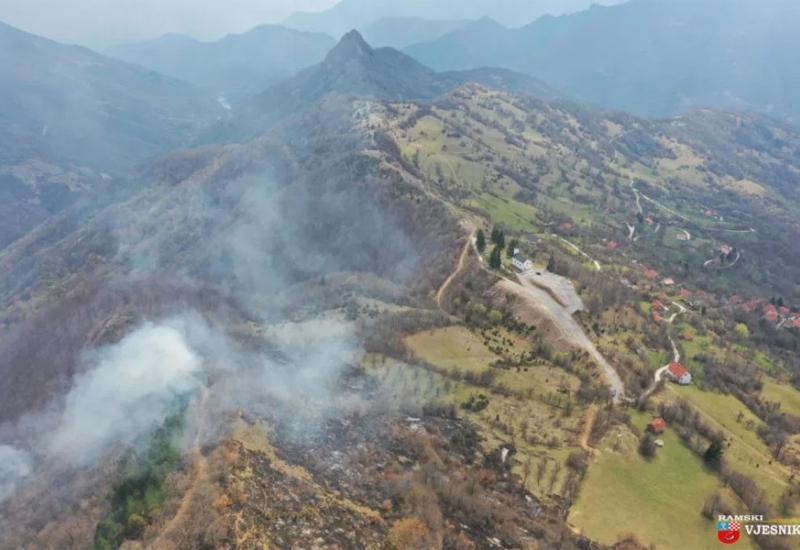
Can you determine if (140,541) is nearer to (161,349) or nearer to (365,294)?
(161,349)

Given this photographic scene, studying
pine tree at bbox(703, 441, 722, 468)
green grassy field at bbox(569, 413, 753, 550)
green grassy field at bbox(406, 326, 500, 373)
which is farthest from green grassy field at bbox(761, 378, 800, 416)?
green grassy field at bbox(406, 326, 500, 373)

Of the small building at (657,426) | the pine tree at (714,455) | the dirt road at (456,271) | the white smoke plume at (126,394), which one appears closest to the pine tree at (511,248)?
the dirt road at (456,271)

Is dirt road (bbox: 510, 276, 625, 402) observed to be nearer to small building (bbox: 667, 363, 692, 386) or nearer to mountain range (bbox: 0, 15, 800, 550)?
mountain range (bbox: 0, 15, 800, 550)

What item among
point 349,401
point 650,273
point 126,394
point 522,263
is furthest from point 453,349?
point 650,273

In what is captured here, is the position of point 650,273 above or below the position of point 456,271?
below

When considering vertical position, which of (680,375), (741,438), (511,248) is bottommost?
(741,438)

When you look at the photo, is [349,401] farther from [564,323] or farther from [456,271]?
[456,271]
